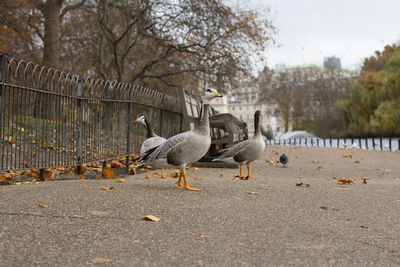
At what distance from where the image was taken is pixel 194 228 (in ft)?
11.3

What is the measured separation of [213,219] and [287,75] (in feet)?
208

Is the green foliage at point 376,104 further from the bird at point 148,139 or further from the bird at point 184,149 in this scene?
the bird at point 184,149

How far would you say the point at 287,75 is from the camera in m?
65.0

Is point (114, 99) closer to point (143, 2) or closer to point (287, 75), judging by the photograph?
point (143, 2)

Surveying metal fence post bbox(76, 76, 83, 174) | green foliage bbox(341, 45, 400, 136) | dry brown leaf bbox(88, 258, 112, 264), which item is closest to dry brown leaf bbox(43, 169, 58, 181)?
metal fence post bbox(76, 76, 83, 174)

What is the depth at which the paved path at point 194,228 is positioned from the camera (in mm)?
2787

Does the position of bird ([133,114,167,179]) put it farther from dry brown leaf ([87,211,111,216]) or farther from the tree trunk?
the tree trunk

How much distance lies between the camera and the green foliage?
36.8 metres

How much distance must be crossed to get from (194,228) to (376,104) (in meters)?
41.1

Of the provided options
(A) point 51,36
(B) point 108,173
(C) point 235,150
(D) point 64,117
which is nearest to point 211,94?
(C) point 235,150

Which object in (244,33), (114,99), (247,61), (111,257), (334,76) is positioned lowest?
(111,257)

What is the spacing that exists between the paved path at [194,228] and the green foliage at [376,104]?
34.3 metres

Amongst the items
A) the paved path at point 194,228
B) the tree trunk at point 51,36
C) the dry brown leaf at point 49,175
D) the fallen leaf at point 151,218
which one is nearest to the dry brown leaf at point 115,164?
the dry brown leaf at point 49,175

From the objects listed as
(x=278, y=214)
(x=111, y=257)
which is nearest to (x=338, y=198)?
(x=278, y=214)
